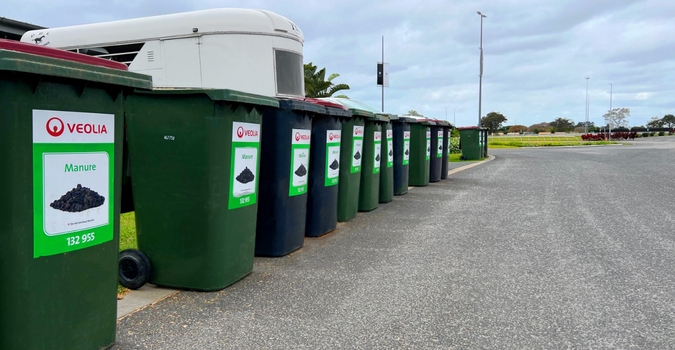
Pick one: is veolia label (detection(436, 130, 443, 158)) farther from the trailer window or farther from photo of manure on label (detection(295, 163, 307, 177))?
photo of manure on label (detection(295, 163, 307, 177))

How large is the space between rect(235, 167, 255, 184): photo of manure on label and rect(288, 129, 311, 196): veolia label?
994 mm

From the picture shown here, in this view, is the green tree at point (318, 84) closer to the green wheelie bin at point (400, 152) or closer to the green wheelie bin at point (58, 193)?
the green wheelie bin at point (400, 152)

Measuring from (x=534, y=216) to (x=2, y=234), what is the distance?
7.50 m

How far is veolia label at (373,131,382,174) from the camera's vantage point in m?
8.70

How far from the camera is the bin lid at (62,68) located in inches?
99.5

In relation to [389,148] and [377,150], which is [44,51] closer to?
[377,150]

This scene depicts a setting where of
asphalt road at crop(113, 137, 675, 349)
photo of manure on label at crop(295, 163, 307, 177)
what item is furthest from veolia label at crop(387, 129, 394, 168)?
photo of manure on label at crop(295, 163, 307, 177)

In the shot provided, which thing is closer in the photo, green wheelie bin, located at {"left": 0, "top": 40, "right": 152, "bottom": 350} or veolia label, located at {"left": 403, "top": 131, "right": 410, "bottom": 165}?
green wheelie bin, located at {"left": 0, "top": 40, "right": 152, "bottom": 350}

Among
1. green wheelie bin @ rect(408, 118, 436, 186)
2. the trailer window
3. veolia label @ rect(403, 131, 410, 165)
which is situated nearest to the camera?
the trailer window

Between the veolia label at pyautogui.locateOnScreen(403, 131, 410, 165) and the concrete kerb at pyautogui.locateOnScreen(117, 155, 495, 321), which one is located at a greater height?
the veolia label at pyautogui.locateOnScreen(403, 131, 410, 165)

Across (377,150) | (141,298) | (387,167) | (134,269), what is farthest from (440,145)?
(141,298)

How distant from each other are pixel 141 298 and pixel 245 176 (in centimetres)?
132

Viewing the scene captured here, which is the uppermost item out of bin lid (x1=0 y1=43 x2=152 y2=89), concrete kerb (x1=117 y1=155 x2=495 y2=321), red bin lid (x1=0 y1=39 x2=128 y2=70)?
red bin lid (x1=0 y1=39 x2=128 y2=70)

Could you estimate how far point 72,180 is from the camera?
286 centimetres
